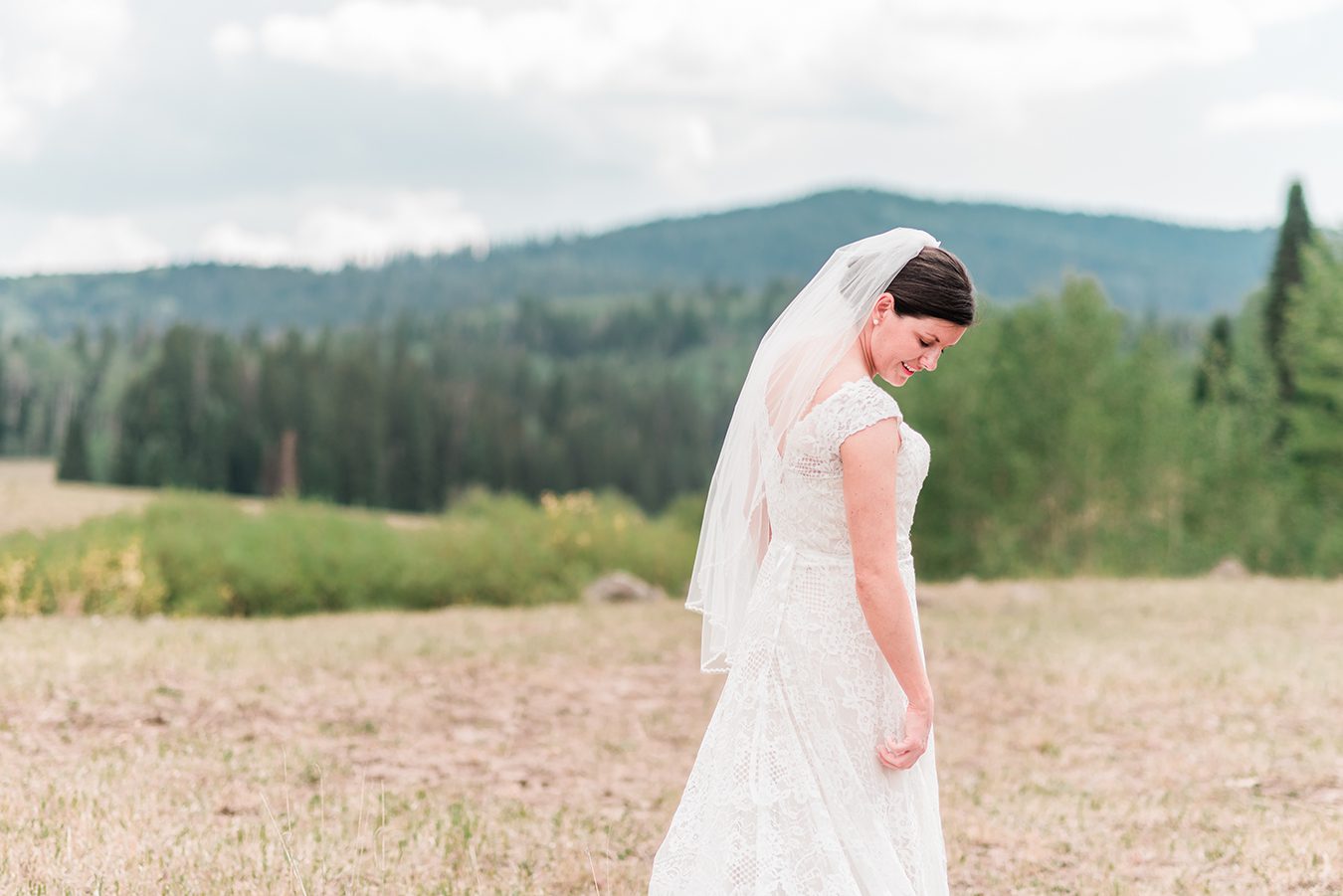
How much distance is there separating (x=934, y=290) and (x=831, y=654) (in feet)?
4.16

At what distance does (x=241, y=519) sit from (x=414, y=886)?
85.8 feet

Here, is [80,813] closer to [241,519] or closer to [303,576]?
[303,576]

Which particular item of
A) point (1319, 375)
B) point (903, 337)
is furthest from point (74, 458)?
point (903, 337)

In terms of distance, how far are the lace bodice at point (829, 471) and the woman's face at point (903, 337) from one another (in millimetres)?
138

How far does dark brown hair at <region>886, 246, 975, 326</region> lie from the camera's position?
369 centimetres

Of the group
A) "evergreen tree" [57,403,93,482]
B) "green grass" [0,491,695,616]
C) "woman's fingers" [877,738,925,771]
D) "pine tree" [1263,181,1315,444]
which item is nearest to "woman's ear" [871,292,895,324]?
"woman's fingers" [877,738,925,771]

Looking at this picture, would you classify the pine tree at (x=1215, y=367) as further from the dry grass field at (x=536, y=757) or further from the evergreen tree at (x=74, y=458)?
the evergreen tree at (x=74, y=458)

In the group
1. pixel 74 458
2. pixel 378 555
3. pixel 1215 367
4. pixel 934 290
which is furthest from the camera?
pixel 74 458

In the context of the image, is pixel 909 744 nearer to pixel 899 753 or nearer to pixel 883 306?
pixel 899 753

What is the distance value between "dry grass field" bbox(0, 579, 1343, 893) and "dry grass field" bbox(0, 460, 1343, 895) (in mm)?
28

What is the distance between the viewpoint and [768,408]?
157 inches

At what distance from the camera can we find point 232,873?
5.04 meters

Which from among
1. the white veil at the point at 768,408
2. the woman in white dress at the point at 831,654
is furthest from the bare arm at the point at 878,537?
the white veil at the point at 768,408

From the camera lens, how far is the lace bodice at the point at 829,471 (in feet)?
11.9
